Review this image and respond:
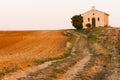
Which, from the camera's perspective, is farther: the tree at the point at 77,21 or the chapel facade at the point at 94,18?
the chapel facade at the point at 94,18

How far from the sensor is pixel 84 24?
11162cm

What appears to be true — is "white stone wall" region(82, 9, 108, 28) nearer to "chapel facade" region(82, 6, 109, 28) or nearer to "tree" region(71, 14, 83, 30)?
"chapel facade" region(82, 6, 109, 28)

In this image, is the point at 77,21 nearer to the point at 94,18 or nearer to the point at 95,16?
the point at 94,18

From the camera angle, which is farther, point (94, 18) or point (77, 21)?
point (94, 18)

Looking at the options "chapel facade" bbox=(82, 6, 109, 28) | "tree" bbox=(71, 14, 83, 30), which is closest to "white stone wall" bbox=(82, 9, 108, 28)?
"chapel facade" bbox=(82, 6, 109, 28)

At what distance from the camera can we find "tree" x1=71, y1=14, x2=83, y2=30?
334ft

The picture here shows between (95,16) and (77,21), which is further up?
(95,16)

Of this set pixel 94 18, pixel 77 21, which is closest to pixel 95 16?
pixel 94 18

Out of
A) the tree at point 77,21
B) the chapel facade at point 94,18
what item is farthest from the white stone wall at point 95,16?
the tree at point 77,21

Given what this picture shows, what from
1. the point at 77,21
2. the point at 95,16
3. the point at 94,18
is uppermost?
the point at 95,16

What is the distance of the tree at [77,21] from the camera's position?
102 meters

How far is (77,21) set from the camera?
103 m

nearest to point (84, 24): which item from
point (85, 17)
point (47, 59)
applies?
point (85, 17)

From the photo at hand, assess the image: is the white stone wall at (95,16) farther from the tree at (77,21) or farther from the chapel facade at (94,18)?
the tree at (77,21)
